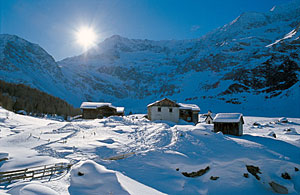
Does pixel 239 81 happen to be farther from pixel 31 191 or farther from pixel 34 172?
pixel 31 191

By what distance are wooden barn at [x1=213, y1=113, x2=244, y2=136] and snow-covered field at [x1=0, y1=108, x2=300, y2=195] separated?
3302 mm

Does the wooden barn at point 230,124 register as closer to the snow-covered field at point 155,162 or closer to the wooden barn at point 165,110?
the snow-covered field at point 155,162

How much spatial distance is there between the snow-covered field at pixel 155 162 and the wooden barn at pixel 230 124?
3.30 m

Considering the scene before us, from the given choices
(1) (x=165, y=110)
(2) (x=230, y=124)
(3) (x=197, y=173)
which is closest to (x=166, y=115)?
(1) (x=165, y=110)

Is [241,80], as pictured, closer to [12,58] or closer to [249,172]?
[249,172]

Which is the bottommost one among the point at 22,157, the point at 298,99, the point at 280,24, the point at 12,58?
the point at 22,157

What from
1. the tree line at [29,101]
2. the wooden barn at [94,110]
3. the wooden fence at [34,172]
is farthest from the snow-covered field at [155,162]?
the tree line at [29,101]

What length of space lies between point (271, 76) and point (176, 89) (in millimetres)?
61683

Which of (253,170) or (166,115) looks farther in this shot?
(166,115)

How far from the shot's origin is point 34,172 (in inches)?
374

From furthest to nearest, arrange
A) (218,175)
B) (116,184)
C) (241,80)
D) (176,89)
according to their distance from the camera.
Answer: (176,89)
(241,80)
(218,175)
(116,184)

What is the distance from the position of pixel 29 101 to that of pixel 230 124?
144 ft

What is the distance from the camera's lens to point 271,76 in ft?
288

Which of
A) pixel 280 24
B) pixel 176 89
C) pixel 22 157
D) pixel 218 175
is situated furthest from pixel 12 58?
pixel 280 24
